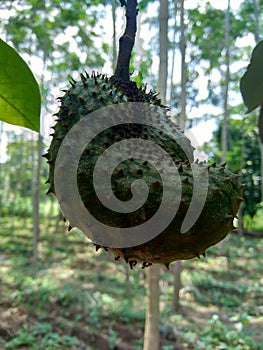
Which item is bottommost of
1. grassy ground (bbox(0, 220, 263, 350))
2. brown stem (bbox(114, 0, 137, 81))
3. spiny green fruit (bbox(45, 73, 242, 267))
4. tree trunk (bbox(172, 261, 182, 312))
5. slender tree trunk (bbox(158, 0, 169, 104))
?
grassy ground (bbox(0, 220, 263, 350))

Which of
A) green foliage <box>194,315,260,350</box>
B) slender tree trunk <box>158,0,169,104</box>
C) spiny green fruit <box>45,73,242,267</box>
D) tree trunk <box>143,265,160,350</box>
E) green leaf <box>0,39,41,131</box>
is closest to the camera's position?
green leaf <box>0,39,41,131</box>

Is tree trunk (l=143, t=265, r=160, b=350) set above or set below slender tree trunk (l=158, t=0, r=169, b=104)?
below

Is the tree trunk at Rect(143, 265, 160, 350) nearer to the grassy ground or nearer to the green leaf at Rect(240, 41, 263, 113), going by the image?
the grassy ground

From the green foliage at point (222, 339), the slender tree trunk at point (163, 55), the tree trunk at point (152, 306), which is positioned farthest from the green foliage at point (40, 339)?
the slender tree trunk at point (163, 55)

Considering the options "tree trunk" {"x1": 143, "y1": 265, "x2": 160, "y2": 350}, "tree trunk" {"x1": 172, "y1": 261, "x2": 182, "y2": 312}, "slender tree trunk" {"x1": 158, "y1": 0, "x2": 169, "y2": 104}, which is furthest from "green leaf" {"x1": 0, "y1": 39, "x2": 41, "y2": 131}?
"tree trunk" {"x1": 172, "y1": 261, "x2": 182, "y2": 312}

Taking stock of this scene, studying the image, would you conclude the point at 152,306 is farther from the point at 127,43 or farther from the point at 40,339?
the point at 127,43

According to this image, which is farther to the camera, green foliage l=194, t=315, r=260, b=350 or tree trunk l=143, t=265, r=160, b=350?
green foliage l=194, t=315, r=260, b=350

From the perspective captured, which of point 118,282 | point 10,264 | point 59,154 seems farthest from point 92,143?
point 10,264
